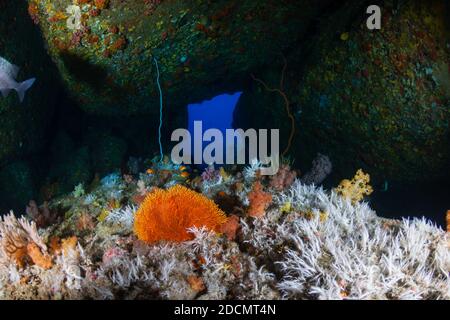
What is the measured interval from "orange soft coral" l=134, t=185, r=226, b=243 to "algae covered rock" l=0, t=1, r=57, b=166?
18.1 feet

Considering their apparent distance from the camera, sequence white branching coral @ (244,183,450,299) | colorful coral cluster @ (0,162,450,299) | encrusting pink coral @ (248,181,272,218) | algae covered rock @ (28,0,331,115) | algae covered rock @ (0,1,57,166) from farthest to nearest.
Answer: algae covered rock @ (0,1,57,166)
algae covered rock @ (28,0,331,115)
encrusting pink coral @ (248,181,272,218)
colorful coral cluster @ (0,162,450,299)
white branching coral @ (244,183,450,299)

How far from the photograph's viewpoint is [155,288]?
133 inches

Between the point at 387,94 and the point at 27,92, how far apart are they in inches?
328

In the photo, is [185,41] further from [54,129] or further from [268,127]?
[54,129]

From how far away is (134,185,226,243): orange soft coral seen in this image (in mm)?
4059

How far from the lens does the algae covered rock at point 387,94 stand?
493 centimetres

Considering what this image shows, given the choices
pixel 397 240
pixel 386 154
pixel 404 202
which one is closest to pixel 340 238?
pixel 397 240

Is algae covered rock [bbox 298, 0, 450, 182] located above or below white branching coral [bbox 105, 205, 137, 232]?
above

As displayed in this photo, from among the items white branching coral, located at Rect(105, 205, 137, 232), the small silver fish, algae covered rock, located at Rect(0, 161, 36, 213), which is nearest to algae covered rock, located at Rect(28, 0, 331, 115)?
the small silver fish

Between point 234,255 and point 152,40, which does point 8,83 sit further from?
point 234,255

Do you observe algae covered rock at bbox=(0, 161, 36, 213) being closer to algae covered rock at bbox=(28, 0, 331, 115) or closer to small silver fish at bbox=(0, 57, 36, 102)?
algae covered rock at bbox=(28, 0, 331, 115)

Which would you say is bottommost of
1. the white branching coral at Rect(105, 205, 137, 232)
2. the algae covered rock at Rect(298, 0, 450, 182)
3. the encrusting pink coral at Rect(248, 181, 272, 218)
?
the white branching coral at Rect(105, 205, 137, 232)

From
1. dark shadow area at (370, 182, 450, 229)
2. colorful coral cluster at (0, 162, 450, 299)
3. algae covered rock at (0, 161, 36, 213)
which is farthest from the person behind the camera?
algae covered rock at (0, 161, 36, 213)
